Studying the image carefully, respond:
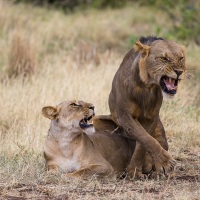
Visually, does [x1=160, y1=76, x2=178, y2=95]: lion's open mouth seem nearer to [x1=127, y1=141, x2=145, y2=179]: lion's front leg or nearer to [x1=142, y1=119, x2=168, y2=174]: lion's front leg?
[x1=127, y1=141, x2=145, y2=179]: lion's front leg

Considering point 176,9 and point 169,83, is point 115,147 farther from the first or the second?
point 176,9

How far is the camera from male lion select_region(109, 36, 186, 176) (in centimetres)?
619

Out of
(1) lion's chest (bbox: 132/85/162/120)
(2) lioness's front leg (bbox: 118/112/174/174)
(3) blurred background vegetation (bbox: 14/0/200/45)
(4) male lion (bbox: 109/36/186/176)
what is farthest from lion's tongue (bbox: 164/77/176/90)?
(3) blurred background vegetation (bbox: 14/0/200/45)

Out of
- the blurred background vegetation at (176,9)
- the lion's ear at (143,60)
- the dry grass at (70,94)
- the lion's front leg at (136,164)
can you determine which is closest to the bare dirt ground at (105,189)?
the dry grass at (70,94)

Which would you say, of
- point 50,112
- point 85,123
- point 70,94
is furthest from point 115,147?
point 70,94

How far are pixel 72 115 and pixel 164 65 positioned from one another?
1.06m

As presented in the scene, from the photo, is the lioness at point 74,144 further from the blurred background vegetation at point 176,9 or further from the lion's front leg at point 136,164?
the blurred background vegetation at point 176,9

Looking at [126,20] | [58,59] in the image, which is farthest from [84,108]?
[126,20]

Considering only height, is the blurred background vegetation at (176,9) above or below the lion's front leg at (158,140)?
above

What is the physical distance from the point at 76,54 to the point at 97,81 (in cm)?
219

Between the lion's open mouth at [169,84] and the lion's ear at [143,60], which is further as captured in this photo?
the lion's ear at [143,60]

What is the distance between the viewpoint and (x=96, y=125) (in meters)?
7.48

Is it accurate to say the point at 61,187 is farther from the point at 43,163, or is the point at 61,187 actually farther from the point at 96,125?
the point at 96,125

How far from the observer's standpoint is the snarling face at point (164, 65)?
6.14 m
